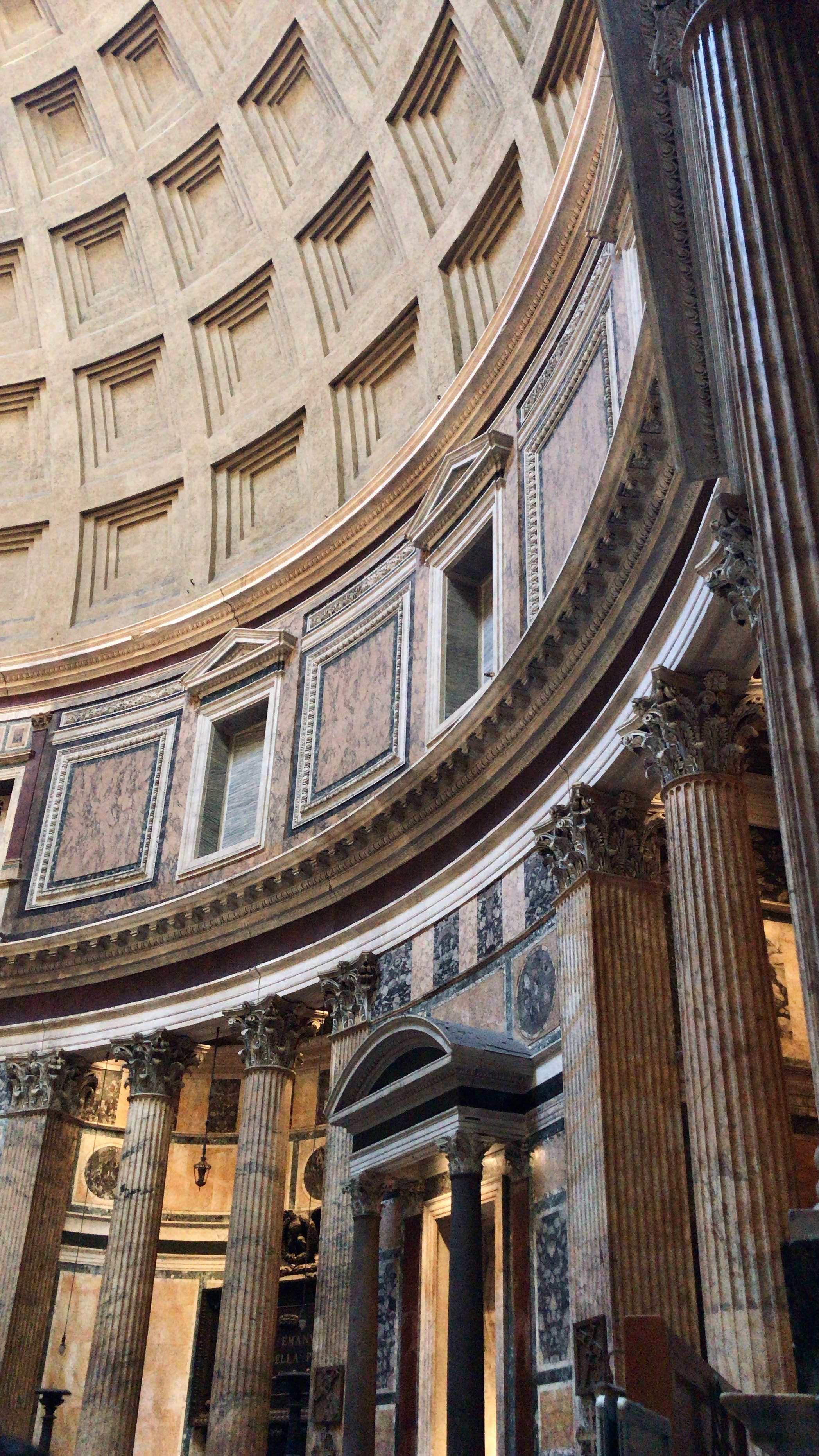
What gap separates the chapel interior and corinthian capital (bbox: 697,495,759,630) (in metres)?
0.05

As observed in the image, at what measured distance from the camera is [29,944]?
17891mm

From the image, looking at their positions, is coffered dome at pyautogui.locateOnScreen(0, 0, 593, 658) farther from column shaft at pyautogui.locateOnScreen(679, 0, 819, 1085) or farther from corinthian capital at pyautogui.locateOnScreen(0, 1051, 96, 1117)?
column shaft at pyautogui.locateOnScreen(679, 0, 819, 1085)

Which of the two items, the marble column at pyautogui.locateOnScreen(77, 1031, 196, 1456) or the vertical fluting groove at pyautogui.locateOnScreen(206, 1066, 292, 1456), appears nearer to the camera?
the vertical fluting groove at pyautogui.locateOnScreen(206, 1066, 292, 1456)

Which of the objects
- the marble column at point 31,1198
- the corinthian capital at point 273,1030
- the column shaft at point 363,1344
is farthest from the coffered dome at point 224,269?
the column shaft at point 363,1344

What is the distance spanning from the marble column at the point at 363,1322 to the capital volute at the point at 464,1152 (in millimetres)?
1629

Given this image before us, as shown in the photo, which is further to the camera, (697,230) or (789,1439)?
(697,230)

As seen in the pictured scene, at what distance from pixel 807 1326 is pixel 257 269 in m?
20.0

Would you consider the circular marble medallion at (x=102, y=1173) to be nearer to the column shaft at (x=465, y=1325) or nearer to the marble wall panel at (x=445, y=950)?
the marble wall panel at (x=445, y=950)

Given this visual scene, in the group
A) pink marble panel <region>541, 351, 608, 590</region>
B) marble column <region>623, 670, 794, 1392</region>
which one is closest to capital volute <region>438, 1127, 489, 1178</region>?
marble column <region>623, 670, 794, 1392</region>

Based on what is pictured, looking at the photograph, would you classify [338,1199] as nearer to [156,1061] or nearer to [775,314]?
[156,1061]

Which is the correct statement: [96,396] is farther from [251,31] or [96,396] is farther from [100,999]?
[100,999]

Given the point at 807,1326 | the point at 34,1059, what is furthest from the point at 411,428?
the point at 807,1326

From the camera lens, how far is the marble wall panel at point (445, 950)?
42.6 ft

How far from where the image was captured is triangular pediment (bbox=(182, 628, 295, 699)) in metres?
18.1
